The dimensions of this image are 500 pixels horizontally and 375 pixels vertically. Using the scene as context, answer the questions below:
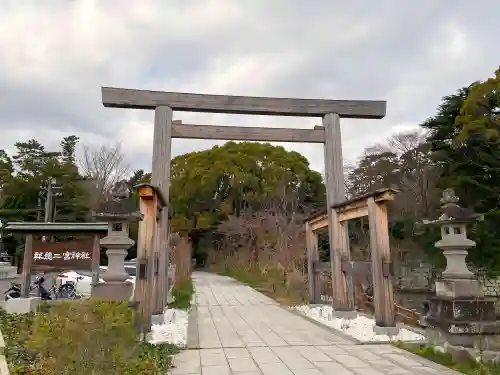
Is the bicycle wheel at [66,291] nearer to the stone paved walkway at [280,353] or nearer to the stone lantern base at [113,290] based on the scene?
the stone paved walkway at [280,353]

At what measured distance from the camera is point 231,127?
7812 mm

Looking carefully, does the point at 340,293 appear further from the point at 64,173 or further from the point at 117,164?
the point at 64,173

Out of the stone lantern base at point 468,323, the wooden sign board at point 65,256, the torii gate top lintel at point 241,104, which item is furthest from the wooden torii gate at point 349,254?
the wooden sign board at point 65,256

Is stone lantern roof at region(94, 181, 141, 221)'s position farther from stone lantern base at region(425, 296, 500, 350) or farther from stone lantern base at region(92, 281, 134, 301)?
stone lantern base at region(425, 296, 500, 350)

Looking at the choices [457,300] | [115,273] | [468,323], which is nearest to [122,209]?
[115,273]

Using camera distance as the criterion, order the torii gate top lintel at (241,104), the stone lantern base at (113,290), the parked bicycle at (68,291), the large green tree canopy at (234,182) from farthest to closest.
→ the large green tree canopy at (234,182) < the parked bicycle at (68,291) < the torii gate top lintel at (241,104) < the stone lantern base at (113,290)

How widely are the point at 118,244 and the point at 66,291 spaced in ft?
20.9

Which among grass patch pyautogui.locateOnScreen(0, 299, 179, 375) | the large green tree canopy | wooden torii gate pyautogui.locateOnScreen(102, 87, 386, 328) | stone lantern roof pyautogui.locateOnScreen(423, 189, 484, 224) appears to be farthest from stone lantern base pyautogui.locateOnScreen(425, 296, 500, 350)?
the large green tree canopy

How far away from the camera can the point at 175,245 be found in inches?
685

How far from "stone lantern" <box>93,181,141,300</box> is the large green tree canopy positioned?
17244 millimetres

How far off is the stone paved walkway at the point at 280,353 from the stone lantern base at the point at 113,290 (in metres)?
1.11

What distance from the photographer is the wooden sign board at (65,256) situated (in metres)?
8.27

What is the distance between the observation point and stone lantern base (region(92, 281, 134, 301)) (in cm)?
544

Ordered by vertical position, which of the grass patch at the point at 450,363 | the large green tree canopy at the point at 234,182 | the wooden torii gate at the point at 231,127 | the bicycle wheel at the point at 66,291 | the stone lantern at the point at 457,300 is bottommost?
the grass patch at the point at 450,363
